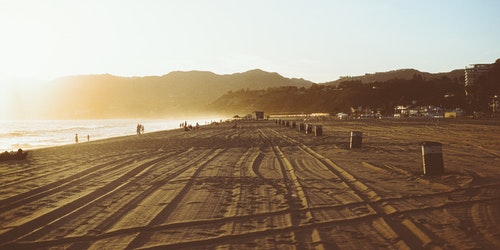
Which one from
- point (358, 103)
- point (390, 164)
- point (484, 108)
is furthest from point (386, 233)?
point (358, 103)

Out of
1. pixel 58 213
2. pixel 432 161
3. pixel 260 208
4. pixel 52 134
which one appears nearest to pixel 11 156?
pixel 58 213

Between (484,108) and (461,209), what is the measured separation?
107 meters

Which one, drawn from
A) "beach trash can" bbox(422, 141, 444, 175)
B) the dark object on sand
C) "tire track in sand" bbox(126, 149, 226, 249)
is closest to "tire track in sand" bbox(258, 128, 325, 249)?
"tire track in sand" bbox(126, 149, 226, 249)

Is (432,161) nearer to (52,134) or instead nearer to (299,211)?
(299,211)

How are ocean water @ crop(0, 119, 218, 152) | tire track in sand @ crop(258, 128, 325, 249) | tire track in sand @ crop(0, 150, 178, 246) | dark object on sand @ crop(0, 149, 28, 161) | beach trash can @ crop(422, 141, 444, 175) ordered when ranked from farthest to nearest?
1. ocean water @ crop(0, 119, 218, 152)
2. dark object on sand @ crop(0, 149, 28, 161)
3. beach trash can @ crop(422, 141, 444, 175)
4. tire track in sand @ crop(0, 150, 178, 246)
5. tire track in sand @ crop(258, 128, 325, 249)

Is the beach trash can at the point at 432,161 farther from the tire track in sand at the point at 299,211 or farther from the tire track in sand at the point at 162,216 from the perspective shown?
Answer: the tire track in sand at the point at 162,216

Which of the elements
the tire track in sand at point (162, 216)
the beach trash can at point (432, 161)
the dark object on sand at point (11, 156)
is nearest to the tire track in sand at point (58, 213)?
the tire track in sand at point (162, 216)

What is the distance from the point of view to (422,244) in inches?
201

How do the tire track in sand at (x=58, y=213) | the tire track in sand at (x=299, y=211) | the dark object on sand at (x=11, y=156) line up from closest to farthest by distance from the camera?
1. the tire track in sand at (x=299, y=211)
2. the tire track in sand at (x=58, y=213)
3. the dark object on sand at (x=11, y=156)

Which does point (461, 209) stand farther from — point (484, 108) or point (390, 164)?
point (484, 108)

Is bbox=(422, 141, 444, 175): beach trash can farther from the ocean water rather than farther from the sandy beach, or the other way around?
the ocean water

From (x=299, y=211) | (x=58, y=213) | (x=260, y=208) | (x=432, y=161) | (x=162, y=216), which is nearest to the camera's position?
(x=162, y=216)

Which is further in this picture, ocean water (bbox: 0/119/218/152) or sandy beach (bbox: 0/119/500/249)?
ocean water (bbox: 0/119/218/152)

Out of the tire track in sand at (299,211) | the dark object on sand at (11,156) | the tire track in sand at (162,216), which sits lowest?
the tire track in sand at (299,211)
